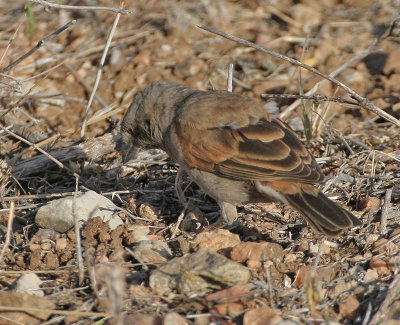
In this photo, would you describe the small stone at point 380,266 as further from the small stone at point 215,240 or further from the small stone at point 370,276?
the small stone at point 215,240

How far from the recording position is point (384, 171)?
598 centimetres

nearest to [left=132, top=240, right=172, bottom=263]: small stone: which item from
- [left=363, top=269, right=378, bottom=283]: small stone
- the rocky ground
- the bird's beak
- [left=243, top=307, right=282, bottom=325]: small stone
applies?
the rocky ground

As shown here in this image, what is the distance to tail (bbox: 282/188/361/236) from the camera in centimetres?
466

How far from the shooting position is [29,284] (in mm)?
4305

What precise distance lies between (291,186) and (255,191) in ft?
1.08

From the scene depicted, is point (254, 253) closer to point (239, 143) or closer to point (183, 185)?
point (239, 143)

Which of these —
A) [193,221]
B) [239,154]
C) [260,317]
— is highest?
[239,154]

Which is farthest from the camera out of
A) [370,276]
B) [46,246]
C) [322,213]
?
[46,246]

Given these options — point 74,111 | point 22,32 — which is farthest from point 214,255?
point 22,32

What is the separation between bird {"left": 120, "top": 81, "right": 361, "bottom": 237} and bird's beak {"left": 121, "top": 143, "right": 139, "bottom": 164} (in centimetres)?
47

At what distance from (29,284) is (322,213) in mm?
2249

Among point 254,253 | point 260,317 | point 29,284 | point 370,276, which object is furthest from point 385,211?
point 29,284

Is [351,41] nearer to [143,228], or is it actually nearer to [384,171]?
[384,171]

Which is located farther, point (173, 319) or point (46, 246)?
point (46, 246)
